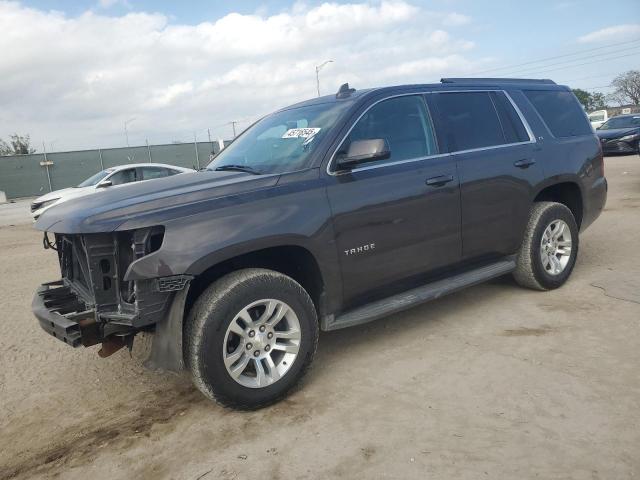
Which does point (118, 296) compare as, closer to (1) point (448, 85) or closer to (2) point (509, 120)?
(1) point (448, 85)

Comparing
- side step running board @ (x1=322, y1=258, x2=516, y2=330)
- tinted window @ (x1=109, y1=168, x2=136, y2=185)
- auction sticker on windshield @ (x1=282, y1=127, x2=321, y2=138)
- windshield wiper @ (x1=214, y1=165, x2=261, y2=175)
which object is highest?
auction sticker on windshield @ (x1=282, y1=127, x2=321, y2=138)

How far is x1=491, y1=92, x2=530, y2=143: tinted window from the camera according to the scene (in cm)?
473

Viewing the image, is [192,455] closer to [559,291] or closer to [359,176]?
[359,176]

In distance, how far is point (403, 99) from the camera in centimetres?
413

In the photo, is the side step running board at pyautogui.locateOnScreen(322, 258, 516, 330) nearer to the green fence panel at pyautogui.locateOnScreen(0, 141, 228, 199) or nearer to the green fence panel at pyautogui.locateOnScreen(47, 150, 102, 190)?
the green fence panel at pyautogui.locateOnScreen(0, 141, 228, 199)

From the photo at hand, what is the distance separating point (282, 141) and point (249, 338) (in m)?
1.58

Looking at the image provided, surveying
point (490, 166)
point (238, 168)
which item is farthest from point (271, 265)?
point (490, 166)

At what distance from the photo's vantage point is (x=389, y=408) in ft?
10.2

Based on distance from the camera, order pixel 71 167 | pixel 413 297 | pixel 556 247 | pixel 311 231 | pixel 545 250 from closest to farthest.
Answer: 1. pixel 311 231
2. pixel 413 297
3. pixel 545 250
4. pixel 556 247
5. pixel 71 167

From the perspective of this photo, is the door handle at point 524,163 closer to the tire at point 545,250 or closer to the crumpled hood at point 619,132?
the tire at point 545,250

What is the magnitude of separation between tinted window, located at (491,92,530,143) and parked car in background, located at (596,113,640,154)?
1561 centimetres

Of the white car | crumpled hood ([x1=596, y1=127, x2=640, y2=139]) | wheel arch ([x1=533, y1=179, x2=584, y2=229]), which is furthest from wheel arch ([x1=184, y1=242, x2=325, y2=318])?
crumpled hood ([x1=596, y1=127, x2=640, y2=139])

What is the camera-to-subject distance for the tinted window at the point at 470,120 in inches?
170

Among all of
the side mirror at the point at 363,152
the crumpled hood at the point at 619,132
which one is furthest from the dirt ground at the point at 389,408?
the crumpled hood at the point at 619,132
